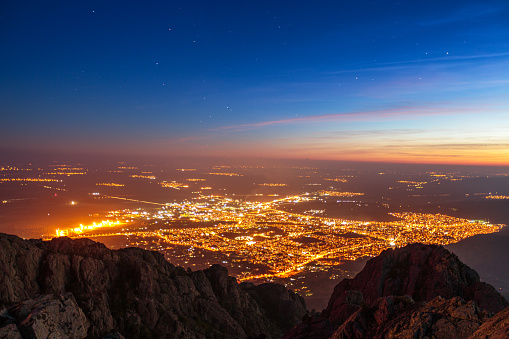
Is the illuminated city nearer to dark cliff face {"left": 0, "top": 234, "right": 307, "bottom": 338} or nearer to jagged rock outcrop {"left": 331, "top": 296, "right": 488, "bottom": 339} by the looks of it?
dark cliff face {"left": 0, "top": 234, "right": 307, "bottom": 338}

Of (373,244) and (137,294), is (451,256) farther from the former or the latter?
(373,244)

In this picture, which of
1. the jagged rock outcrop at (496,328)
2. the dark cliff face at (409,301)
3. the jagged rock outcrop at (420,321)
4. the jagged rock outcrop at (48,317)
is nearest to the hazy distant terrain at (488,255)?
the dark cliff face at (409,301)

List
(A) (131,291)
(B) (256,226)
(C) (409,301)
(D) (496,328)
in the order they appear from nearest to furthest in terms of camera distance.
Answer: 1. (D) (496,328)
2. (C) (409,301)
3. (A) (131,291)
4. (B) (256,226)

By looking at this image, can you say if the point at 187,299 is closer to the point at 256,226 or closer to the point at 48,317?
the point at 48,317

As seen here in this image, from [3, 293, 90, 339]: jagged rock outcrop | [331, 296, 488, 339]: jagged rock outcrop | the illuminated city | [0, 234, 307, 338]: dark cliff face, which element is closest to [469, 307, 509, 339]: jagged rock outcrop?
→ [331, 296, 488, 339]: jagged rock outcrop

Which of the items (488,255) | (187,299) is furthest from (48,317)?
(488,255)

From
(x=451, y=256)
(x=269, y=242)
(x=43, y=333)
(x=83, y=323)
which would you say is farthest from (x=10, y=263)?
(x=269, y=242)

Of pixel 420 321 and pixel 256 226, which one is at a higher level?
pixel 420 321
